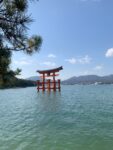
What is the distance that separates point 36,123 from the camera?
1437 cm

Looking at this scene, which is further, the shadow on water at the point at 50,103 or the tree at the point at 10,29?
the shadow on water at the point at 50,103

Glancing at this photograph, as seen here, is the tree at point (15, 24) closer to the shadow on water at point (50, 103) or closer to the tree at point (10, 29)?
the tree at point (10, 29)

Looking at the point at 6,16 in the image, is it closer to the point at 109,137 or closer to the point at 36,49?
the point at 36,49

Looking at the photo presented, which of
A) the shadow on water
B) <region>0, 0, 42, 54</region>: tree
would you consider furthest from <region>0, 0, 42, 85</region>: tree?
the shadow on water

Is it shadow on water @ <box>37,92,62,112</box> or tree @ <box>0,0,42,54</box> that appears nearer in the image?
tree @ <box>0,0,42,54</box>

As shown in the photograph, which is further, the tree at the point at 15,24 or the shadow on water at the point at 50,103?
the shadow on water at the point at 50,103

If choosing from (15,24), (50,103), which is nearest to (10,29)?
(15,24)

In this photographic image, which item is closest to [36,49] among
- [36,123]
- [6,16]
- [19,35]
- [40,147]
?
[19,35]

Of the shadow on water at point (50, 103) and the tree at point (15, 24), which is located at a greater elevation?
the tree at point (15, 24)

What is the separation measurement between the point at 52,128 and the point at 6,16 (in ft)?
26.5

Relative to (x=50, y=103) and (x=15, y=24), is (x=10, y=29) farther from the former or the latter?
(x=50, y=103)

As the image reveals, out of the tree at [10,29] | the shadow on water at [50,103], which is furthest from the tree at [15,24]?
the shadow on water at [50,103]

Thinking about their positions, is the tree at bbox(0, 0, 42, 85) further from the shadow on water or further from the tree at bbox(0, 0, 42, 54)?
the shadow on water

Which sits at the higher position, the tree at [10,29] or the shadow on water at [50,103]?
the tree at [10,29]
